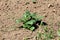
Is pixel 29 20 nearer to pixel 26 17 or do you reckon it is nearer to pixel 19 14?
pixel 26 17

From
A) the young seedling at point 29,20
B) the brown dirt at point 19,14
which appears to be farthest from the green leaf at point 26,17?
the brown dirt at point 19,14

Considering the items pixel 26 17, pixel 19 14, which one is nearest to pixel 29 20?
pixel 26 17

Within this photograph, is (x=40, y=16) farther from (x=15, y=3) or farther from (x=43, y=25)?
(x=15, y=3)

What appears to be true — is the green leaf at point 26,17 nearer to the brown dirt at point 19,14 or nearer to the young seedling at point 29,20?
the young seedling at point 29,20

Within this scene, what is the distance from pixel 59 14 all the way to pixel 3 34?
118cm

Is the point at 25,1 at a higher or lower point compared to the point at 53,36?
higher

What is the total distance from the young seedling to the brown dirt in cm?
9

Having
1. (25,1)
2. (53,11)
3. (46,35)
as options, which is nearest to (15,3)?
(25,1)

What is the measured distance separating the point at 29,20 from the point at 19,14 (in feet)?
1.26

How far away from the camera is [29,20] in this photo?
4.04 metres

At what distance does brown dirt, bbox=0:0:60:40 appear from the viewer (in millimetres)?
3861

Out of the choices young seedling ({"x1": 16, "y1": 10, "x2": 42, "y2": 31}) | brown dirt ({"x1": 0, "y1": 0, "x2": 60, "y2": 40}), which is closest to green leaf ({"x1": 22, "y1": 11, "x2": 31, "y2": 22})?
young seedling ({"x1": 16, "y1": 10, "x2": 42, "y2": 31})

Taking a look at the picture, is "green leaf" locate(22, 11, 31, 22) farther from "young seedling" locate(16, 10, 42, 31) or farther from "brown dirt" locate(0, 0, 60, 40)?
"brown dirt" locate(0, 0, 60, 40)

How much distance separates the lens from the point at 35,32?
153 inches
